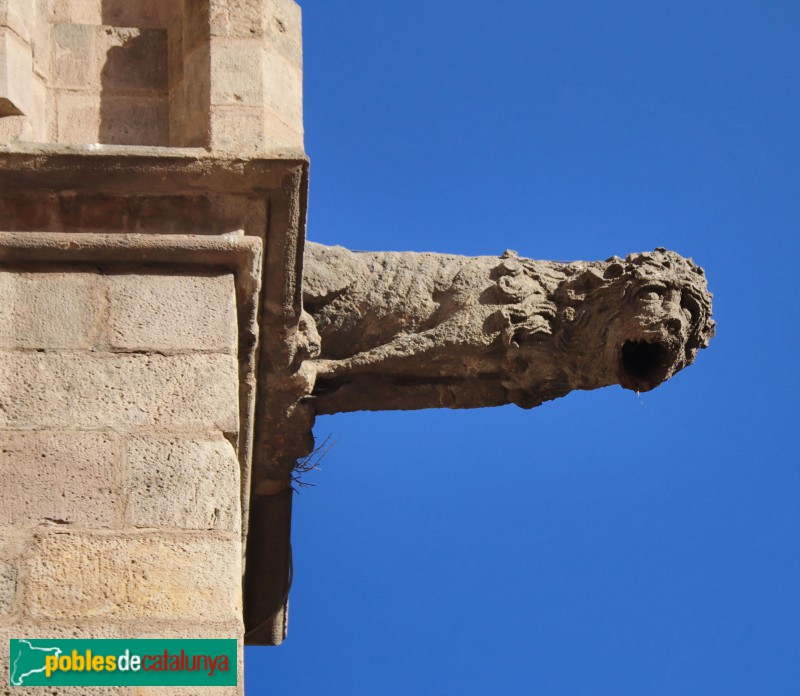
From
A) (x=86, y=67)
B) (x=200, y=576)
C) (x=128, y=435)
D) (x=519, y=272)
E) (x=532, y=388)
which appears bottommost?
(x=200, y=576)

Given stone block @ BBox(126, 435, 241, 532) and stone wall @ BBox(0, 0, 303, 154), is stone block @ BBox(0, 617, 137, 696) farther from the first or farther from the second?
stone wall @ BBox(0, 0, 303, 154)

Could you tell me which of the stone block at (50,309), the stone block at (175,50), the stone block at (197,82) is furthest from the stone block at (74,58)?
the stone block at (50,309)

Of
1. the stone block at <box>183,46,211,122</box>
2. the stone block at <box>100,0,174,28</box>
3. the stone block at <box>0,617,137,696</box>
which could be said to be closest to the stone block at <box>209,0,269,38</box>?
the stone block at <box>183,46,211,122</box>

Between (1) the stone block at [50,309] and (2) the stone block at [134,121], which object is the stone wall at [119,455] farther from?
(2) the stone block at [134,121]

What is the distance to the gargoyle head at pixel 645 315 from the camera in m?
7.43

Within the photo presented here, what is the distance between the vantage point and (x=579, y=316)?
300 inches

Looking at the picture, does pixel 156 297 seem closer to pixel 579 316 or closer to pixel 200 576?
pixel 200 576

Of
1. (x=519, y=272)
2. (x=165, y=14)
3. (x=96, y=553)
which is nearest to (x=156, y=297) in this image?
(x=96, y=553)

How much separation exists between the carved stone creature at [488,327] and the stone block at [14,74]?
1.43 m

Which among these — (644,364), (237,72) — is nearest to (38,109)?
(237,72)

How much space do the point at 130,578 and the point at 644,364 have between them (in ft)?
8.82

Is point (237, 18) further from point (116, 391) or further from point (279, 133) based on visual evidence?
point (116, 391)

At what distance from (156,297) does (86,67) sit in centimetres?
117

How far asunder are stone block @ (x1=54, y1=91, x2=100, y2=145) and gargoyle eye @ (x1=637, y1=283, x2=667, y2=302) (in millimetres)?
2298
